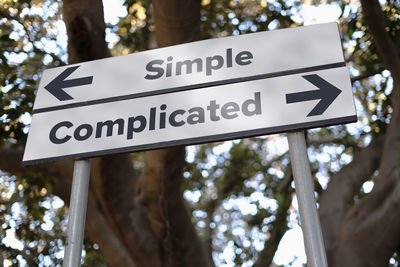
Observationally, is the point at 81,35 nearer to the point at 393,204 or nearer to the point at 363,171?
the point at 393,204

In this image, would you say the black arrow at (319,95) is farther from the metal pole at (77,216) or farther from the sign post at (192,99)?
the metal pole at (77,216)

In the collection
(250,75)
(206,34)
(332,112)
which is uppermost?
(206,34)

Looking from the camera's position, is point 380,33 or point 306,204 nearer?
point 306,204

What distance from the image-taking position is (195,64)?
2143 mm

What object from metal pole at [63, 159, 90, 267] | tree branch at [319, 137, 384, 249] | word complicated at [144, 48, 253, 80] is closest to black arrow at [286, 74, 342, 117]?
word complicated at [144, 48, 253, 80]

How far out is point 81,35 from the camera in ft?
11.6

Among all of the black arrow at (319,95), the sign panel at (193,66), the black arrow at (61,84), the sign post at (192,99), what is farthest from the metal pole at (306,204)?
the black arrow at (61,84)

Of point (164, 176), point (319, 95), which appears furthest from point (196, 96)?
point (164, 176)

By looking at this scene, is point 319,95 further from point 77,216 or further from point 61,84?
point 61,84

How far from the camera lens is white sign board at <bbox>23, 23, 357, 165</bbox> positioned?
189 cm

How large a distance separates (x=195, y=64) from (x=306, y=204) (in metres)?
0.82

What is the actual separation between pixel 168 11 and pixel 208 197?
15.3 feet

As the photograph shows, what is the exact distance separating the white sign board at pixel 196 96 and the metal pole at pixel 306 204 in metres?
0.08

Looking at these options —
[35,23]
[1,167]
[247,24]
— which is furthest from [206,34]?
[1,167]
